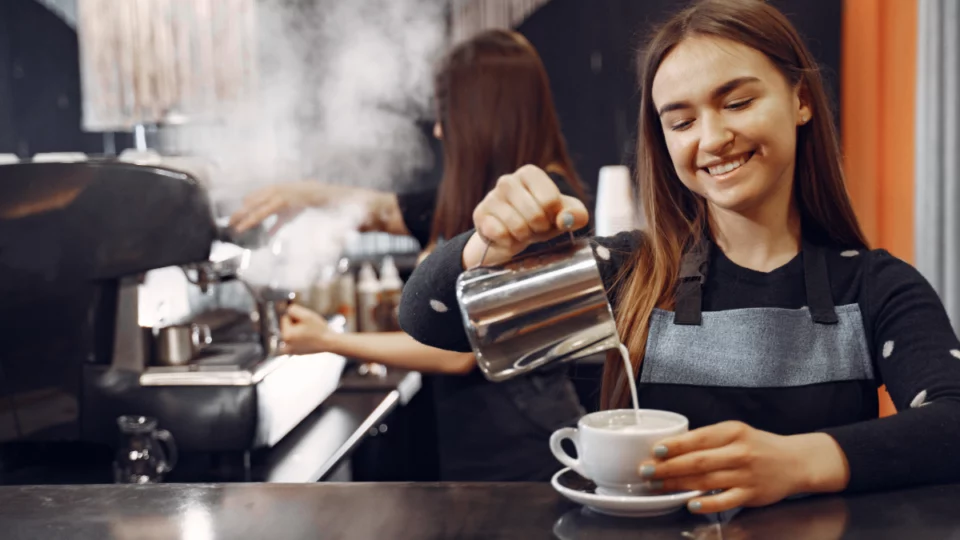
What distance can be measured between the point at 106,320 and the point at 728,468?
1179 mm

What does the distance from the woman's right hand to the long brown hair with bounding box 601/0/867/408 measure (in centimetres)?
35

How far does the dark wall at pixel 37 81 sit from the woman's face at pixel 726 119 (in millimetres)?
2845

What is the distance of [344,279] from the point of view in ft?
9.75

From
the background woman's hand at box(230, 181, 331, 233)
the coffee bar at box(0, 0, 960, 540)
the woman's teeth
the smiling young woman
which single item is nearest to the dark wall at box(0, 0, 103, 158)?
the coffee bar at box(0, 0, 960, 540)

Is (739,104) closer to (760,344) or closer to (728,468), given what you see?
(760,344)

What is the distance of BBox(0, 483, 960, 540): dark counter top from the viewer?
813mm

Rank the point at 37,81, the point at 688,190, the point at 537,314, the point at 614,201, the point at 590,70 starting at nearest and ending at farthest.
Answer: the point at 537,314 < the point at 688,190 < the point at 614,201 < the point at 37,81 < the point at 590,70

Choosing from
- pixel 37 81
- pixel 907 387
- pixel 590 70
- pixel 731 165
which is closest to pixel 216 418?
pixel 731 165

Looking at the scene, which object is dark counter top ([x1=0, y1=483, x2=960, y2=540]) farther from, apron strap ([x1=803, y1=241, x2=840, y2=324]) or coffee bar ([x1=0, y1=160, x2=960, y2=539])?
apron strap ([x1=803, y1=241, x2=840, y2=324])

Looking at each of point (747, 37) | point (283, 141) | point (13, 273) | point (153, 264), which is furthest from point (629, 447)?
point (283, 141)

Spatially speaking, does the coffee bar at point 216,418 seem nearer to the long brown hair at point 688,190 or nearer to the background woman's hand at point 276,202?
the background woman's hand at point 276,202

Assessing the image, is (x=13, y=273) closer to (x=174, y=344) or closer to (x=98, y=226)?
(x=98, y=226)

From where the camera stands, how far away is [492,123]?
191cm

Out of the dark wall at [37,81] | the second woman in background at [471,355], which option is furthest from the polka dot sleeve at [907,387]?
the dark wall at [37,81]
